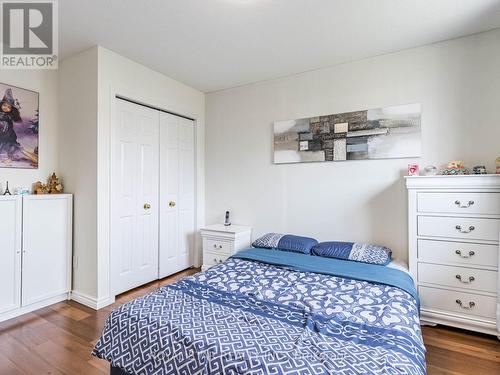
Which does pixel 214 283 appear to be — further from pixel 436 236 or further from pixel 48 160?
pixel 48 160

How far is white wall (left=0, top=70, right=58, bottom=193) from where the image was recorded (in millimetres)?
2582

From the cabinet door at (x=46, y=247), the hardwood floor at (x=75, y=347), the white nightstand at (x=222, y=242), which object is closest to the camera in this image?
the hardwood floor at (x=75, y=347)

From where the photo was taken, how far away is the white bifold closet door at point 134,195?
2721 mm

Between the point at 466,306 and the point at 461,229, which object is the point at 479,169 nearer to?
the point at 461,229

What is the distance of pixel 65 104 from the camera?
2.80 m

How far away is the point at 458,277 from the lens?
2.11m

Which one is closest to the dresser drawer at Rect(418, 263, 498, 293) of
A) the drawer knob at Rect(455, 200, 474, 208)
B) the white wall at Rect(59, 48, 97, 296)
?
the drawer knob at Rect(455, 200, 474, 208)

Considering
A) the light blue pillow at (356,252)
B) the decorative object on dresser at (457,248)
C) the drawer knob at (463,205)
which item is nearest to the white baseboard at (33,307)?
the light blue pillow at (356,252)

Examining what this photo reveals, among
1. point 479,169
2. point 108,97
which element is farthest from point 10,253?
point 479,169

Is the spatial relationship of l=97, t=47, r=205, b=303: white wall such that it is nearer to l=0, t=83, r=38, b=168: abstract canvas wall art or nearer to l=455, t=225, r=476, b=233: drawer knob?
l=0, t=83, r=38, b=168: abstract canvas wall art

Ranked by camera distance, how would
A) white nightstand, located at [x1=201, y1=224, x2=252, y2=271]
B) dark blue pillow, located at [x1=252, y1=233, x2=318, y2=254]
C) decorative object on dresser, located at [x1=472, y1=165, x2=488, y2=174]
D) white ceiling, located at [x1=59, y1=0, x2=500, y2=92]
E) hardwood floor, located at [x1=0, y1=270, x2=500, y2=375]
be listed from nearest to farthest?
hardwood floor, located at [x1=0, y1=270, x2=500, y2=375]
white ceiling, located at [x1=59, y1=0, x2=500, y2=92]
decorative object on dresser, located at [x1=472, y1=165, x2=488, y2=174]
dark blue pillow, located at [x1=252, y1=233, x2=318, y2=254]
white nightstand, located at [x1=201, y1=224, x2=252, y2=271]

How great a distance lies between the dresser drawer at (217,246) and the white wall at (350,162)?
1.41 feet

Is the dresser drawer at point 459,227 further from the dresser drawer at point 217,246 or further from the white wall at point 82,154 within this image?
the white wall at point 82,154

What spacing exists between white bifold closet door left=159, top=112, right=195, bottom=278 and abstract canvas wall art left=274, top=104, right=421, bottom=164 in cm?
122
